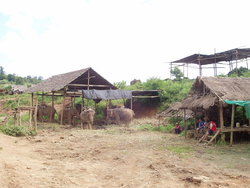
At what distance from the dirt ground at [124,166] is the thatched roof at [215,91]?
75.9 inches

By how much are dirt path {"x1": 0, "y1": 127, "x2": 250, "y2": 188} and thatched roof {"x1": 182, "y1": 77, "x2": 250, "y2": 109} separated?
228cm

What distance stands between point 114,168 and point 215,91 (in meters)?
5.92

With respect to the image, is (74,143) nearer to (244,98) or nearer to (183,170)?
(183,170)

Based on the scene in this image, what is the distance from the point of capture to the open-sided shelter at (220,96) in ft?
34.0

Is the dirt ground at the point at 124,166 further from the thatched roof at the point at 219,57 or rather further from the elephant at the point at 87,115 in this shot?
the thatched roof at the point at 219,57

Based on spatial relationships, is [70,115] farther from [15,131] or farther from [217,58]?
[217,58]

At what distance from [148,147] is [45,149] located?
3.67 m

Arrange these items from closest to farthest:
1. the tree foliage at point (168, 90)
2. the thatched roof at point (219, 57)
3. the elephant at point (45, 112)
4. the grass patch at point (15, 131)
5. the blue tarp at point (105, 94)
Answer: the grass patch at point (15, 131) → the blue tarp at point (105, 94) → the elephant at point (45, 112) → the thatched roof at point (219, 57) → the tree foliage at point (168, 90)

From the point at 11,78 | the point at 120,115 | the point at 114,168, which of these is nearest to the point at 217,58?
the point at 120,115

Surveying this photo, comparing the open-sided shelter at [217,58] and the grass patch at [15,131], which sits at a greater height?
the open-sided shelter at [217,58]

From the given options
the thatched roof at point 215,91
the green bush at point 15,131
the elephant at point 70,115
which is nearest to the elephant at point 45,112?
the elephant at point 70,115

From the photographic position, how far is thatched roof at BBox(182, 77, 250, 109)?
10.6 metres

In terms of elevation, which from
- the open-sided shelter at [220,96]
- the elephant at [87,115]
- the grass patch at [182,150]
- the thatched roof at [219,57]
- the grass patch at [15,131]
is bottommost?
the grass patch at [182,150]

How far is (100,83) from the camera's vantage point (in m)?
20.7
